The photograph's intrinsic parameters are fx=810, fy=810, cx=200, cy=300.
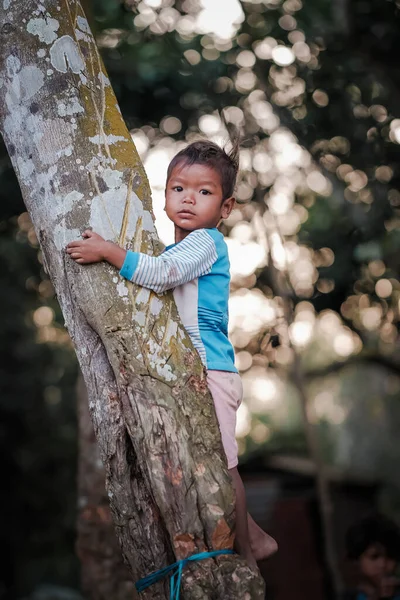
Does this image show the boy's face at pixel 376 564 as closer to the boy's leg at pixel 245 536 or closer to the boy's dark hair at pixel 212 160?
the boy's leg at pixel 245 536

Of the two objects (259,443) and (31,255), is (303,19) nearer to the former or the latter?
(31,255)

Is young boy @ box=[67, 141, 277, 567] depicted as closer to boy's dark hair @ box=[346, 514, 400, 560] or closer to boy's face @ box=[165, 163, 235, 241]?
boy's face @ box=[165, 163, 235, 241]

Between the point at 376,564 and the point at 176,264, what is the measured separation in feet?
13.4

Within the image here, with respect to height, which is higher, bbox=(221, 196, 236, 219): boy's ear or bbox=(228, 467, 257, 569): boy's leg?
bbox=(221, 196, 236, 219): boy's ear

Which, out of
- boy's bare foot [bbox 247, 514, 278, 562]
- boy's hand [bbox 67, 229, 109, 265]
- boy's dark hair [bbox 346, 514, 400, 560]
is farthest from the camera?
boy's dark hair [bbox 346, 514, 400, 560]

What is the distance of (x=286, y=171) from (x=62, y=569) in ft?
55.5

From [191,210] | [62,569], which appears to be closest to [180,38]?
[191,210]

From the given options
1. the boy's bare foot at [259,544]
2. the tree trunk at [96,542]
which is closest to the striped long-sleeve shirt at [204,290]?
the boy's bare foot at [259,544]

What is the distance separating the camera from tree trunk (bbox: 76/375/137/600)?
6531 millimetres

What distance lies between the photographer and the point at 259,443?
36531 millimetres

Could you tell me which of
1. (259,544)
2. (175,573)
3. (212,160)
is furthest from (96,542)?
(212,160)

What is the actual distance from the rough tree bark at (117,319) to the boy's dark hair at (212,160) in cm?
31

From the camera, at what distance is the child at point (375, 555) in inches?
234

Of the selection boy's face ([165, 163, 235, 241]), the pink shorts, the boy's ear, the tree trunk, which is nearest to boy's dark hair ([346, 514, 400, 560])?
the tree trunk
